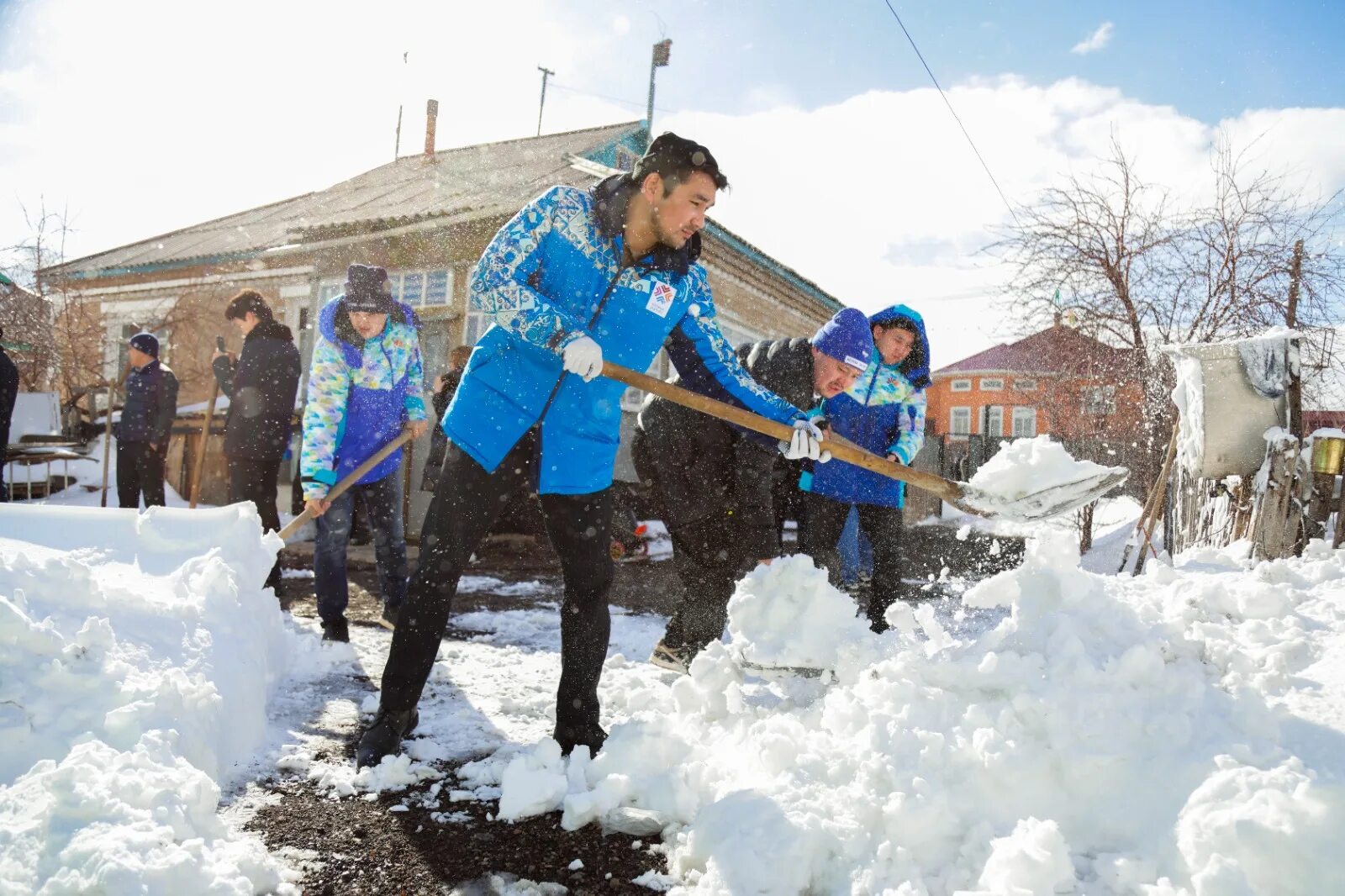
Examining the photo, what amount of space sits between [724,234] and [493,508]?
863 cm

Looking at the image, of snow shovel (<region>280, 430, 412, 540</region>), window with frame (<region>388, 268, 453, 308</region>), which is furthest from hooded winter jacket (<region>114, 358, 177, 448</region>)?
snow shovel (<region>280, 430, 412, 540</region>)

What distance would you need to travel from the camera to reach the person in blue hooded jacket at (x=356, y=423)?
3.70m

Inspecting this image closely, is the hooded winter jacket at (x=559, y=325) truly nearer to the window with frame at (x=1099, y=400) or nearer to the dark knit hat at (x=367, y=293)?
the dark knit hat at (x=367, y=293)

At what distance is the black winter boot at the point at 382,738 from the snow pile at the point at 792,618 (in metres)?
1.09

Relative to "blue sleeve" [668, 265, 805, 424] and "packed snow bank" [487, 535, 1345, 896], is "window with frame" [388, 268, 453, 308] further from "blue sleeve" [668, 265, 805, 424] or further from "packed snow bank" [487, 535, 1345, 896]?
"packed snow bank" [487, 535, 1345, 896]

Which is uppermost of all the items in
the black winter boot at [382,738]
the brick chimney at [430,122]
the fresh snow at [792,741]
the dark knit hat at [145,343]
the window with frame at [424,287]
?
the brick chimney at [430,122]

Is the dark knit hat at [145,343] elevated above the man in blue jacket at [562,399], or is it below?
above

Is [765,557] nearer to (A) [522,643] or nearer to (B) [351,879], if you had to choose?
(A) [522,643]

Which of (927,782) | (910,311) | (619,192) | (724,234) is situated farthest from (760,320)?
(927,782)

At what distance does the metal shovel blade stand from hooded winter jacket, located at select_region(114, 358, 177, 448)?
6.48 metres

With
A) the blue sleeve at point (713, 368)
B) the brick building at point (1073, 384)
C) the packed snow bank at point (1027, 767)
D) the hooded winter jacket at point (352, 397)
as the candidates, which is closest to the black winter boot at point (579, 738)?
the packed snow bank at point (1027, 767)

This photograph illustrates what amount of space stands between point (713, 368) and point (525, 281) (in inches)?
29.8

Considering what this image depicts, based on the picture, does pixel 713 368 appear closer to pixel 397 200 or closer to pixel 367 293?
pixel 367 293

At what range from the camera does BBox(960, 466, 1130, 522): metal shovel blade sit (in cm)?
268
